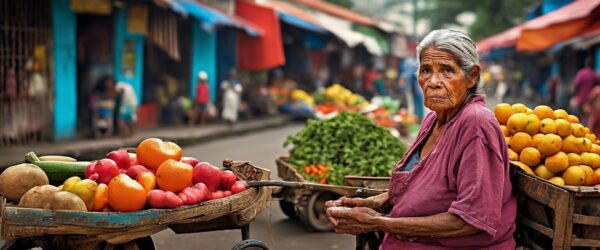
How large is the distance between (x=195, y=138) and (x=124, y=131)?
1887mm

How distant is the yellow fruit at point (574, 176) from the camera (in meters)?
3.43

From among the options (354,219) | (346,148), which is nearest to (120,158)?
(354,219)

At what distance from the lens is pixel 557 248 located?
3.05 meters

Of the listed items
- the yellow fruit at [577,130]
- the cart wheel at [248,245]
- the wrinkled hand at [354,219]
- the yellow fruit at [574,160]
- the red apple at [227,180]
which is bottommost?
the cart wheel at [248,245]

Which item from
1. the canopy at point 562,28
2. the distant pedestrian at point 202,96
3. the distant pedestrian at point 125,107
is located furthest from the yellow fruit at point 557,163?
the distant pedestrian at point 202,96

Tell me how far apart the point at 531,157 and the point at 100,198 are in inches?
90.8

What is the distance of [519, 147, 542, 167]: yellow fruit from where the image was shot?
3527 mm

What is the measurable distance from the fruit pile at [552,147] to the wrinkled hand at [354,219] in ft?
3.32

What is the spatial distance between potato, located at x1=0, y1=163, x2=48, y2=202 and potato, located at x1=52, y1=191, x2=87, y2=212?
441mm

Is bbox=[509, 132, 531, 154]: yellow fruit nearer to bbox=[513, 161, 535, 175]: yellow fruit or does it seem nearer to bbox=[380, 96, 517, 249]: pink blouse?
bbox=[513, 161, 535, 175]: yellow fruit

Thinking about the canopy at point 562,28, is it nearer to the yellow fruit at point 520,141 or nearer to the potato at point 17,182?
the yellow fruit at point 520,141

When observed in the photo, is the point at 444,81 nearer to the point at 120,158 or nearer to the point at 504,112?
the point at 504,112

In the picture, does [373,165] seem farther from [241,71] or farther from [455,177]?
[241,71]

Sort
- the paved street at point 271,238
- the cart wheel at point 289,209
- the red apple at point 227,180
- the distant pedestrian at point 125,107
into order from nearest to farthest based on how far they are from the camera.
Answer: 1. the red apple at point 227,180
2. the paved street at point 271,238
3. the cart wheel at point 289,209
4. the distant pedestrian at point 125,107
